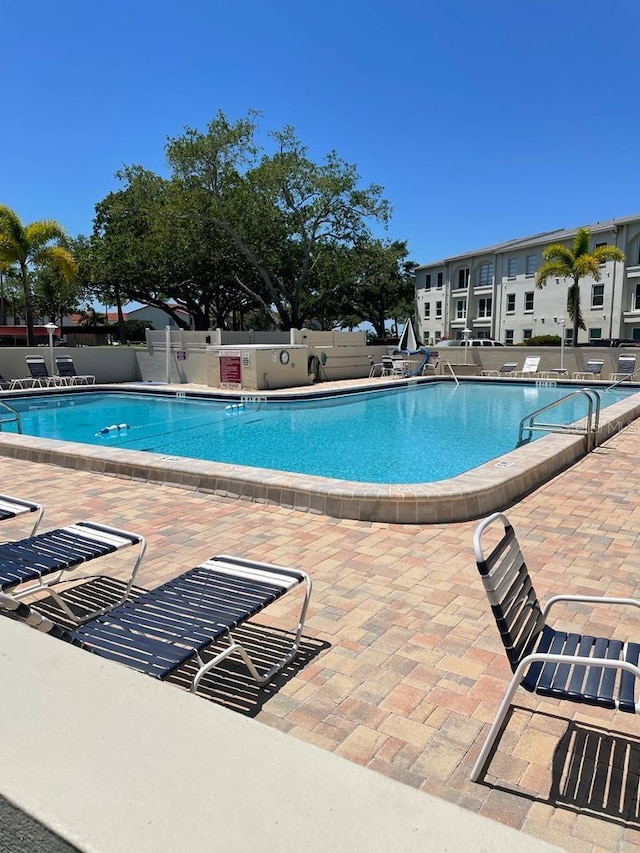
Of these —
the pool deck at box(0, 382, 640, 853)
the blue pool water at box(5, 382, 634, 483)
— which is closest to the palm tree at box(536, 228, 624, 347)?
the blue pool water at box(5, 382, 634, 483)

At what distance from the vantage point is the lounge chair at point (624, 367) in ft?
73.3

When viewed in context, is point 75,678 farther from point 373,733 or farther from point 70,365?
point 70,365

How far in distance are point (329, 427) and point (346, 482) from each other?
7.95 meters

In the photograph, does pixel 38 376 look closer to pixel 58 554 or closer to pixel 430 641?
pixel 58 554

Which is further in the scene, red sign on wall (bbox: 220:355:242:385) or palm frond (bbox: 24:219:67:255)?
palm frond (bbox: 24:219:67:255)

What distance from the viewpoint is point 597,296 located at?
38062 mm

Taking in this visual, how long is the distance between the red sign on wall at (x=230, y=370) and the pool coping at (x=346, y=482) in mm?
11140

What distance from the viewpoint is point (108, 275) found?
33156mm

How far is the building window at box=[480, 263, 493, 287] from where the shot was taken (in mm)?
44906

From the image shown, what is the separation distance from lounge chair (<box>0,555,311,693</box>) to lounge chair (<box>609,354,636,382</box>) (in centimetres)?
2223

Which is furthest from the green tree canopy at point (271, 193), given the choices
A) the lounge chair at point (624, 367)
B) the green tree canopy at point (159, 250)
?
the lounge chair at point (624, 367)

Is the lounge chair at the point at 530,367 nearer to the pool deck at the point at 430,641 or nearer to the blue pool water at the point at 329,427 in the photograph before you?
the blue pool water at the point at 329,427

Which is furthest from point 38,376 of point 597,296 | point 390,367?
point 597,296

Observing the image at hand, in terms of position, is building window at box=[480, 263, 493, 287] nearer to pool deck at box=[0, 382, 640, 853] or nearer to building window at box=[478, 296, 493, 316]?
building window at box=[478, 296, 493, 316]
